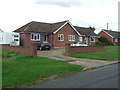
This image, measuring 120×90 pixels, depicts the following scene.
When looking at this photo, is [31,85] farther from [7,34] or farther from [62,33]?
[62,33]

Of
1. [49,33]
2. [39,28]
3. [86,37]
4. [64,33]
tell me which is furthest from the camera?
[86,37]

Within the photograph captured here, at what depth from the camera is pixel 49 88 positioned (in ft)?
19.4

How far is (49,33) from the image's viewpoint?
30.4 meters

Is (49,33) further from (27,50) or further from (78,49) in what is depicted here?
(27,50)

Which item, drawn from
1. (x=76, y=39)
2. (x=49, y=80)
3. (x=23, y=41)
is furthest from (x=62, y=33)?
(x=49, y=80)

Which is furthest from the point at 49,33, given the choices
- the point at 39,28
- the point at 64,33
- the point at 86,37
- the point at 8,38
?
the point at 86,37

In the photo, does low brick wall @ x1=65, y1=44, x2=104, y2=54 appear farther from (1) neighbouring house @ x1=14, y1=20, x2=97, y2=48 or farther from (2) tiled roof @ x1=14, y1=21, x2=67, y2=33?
Result: (2) tiled roof @ x1=14, y1=21, x2=67, y2=33

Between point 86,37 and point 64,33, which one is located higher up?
point 64,33

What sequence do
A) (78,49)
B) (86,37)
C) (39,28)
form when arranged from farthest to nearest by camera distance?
1. (86,37)
2. (39,28)
3. (78,49)

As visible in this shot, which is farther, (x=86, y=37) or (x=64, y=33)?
(x=86, y=37)

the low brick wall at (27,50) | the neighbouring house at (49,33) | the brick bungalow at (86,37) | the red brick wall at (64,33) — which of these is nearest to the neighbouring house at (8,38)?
the neighbouring house at (49,33)

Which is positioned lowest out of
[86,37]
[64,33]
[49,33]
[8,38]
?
[8,38]

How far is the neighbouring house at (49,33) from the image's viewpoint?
28.3 metres

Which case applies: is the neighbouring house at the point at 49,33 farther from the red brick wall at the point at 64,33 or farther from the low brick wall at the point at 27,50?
the low brick wall at the point at 27,50
